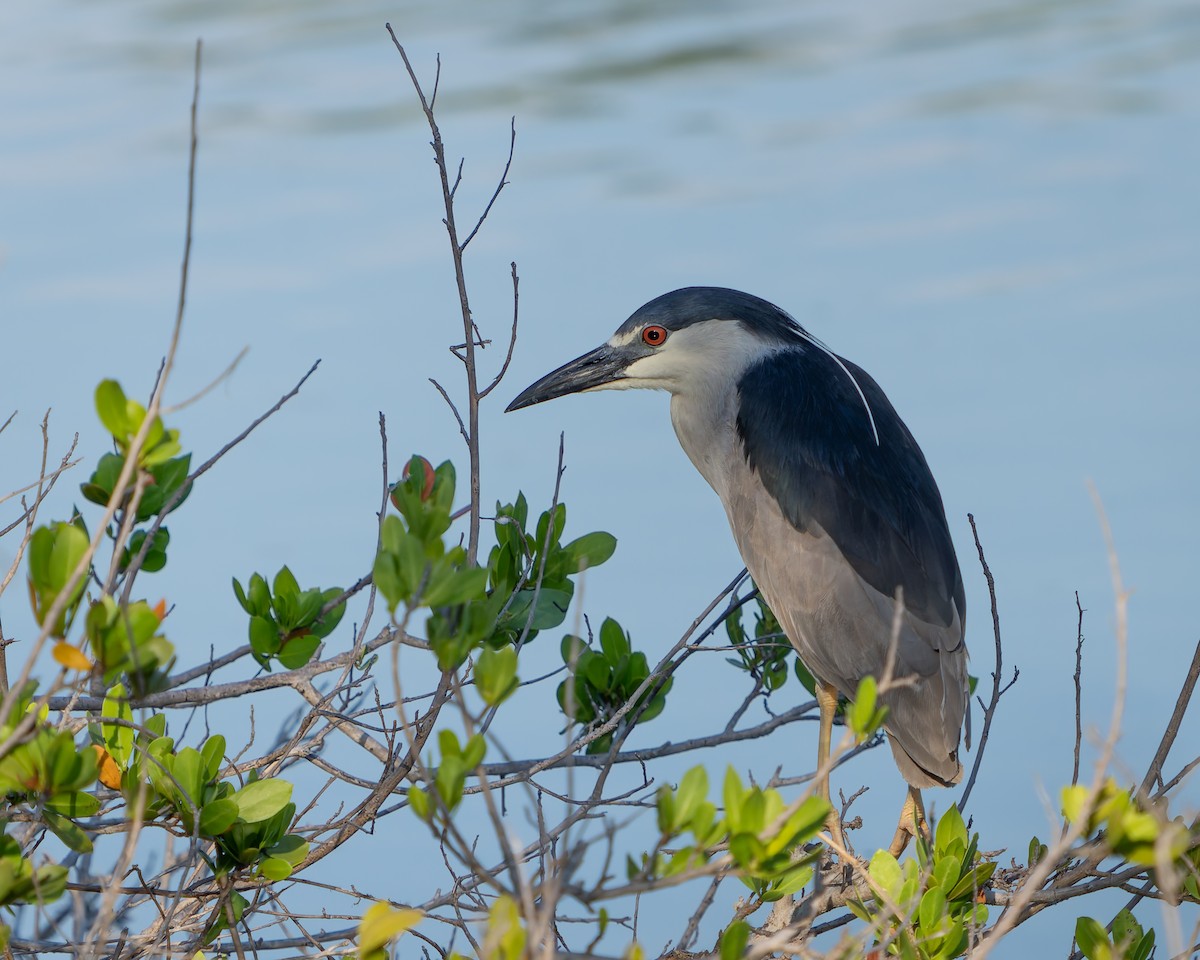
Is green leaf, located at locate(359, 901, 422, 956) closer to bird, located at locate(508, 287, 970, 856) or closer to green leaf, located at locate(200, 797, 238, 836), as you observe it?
green leaf, located at locate(200, 797, 238, 836)

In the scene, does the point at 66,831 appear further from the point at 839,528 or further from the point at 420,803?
the point at 839,528

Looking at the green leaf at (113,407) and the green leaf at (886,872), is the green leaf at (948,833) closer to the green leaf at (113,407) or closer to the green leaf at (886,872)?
the green leaf at (886,872)

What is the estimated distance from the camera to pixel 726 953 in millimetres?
1554

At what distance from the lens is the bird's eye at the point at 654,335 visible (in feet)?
11.5

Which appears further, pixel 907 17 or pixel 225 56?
pixel 907 17

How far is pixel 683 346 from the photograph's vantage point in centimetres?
350

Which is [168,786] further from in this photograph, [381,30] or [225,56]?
[381,30]

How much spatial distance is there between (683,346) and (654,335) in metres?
0.08

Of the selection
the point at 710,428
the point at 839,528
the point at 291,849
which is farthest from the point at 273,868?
the point at 710,428

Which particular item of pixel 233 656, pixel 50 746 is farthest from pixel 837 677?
pixel 50 746

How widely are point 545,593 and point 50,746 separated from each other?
811 millimetres

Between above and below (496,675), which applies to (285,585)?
above

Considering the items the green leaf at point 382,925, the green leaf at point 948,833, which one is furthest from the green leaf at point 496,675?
the green leaf at point 948,833

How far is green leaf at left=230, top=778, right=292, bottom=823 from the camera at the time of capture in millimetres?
1832
